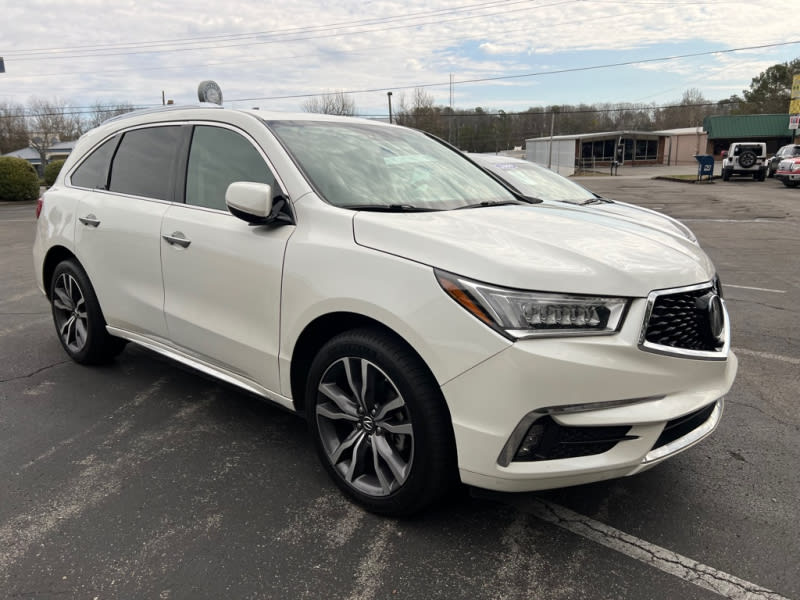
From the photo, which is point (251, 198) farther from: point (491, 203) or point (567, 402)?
point (567, 402)

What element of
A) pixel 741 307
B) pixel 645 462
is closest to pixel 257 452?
pixel 645 462

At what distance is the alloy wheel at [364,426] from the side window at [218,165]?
1096 millimetres

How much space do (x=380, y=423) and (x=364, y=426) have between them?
0.12 metres

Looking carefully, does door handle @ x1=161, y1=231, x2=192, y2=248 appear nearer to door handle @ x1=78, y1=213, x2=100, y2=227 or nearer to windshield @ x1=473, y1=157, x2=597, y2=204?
door handle @ x1=78, y1=213, x2=100, y2=227

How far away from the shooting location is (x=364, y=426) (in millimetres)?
2654

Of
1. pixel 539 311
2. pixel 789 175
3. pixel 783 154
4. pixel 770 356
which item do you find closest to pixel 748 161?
pixel 783 154

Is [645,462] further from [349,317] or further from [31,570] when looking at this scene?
[31,570]

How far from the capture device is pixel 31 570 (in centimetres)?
235

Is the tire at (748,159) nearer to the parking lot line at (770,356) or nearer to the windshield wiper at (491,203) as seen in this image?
the parking lot line at (770,356)

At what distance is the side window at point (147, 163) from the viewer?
366 centimetres

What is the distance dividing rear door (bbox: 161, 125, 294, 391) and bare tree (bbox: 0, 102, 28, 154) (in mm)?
90259

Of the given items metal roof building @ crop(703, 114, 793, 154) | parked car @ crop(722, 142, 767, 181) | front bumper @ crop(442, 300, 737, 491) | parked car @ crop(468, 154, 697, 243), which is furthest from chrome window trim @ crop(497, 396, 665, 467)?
metal roof building @ crop(703, 114, 793, 154)

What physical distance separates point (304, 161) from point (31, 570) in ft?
6.96

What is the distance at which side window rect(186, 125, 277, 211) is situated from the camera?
3145 millimetres
